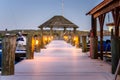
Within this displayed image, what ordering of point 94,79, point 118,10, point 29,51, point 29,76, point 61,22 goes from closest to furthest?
point 94,79, point 29,76, point 118,10, point 29,51, point 61,22

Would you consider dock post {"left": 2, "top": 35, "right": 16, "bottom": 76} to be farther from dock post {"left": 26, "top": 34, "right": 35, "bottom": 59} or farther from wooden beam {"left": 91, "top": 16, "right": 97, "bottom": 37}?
wooden beam {"left": 91, "top": 16, "right": 97, "bottom": 37}

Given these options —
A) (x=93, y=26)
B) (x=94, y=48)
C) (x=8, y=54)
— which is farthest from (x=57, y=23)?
(x=8, y=54)

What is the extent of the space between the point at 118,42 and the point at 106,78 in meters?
1.39

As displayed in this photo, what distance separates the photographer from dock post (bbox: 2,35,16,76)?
10.2 metres

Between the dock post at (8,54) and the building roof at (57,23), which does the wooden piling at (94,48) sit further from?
the building roof at (57,23)

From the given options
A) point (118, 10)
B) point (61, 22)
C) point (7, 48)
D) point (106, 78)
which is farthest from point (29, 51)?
point (61, 22)

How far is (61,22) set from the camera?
82.7m

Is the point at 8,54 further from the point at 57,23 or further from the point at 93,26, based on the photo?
the point at 57,23

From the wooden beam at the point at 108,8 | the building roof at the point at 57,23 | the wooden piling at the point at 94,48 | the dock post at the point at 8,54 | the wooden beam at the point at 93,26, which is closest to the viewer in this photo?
the dock post at the point at 8,54

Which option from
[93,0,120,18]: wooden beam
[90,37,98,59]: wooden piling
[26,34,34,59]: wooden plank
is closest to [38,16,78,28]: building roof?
[26,34,34,59]: wooden plank

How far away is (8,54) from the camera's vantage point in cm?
1019

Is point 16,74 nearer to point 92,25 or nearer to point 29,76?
point 29,76

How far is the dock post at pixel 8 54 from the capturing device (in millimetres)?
10156

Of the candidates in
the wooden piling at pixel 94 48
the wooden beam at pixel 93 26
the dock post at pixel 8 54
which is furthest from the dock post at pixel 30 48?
the dock post at pixel 8 54
